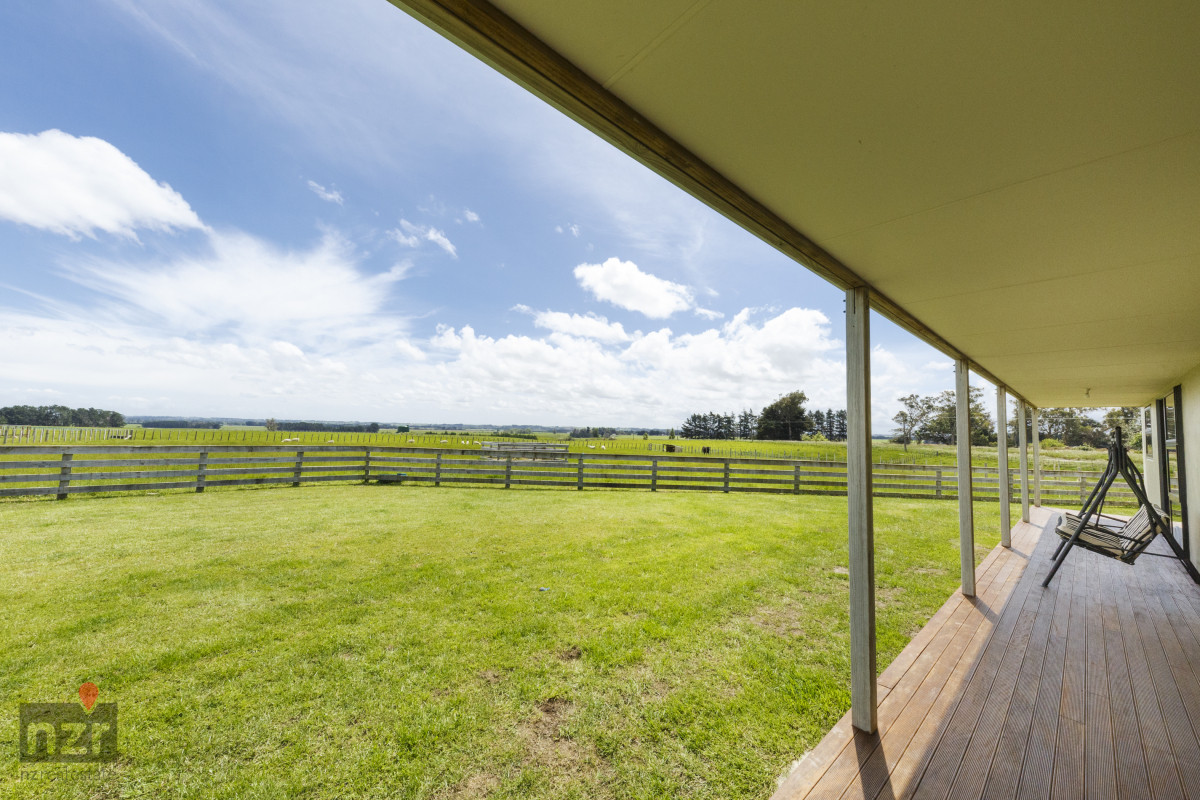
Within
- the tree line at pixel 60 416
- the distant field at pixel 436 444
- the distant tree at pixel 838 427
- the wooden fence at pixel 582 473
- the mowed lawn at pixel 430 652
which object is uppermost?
the distant tree at pixel 838 427

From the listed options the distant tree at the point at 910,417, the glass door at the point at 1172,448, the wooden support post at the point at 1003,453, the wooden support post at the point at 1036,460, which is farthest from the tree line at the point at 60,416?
the distant tree at the point at 910,417

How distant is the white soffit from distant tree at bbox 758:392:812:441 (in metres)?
23.2

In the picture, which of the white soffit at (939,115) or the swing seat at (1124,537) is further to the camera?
the swing seat at (1124,537)

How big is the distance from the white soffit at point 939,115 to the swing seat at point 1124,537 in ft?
10.5

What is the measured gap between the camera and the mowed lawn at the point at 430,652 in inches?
66.6

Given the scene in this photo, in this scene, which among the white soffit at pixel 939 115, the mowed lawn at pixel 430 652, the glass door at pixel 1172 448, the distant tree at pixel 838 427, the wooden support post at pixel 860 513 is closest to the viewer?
the white soffit at pixel 939 115

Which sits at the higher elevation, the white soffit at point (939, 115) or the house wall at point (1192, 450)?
the white soffit at point (939, 115)

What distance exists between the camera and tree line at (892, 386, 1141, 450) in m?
17.1

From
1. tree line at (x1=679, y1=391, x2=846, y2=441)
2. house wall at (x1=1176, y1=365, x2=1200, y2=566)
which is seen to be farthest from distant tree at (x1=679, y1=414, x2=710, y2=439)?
house wall at (x1=1176, y1=365, x2=1200, y2=566)

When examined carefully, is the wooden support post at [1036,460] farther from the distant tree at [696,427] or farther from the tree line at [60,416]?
the tree line at [60,416]

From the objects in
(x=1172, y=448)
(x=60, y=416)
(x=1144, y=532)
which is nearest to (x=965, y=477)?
(x=1144, y=532)

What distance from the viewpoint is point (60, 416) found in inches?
461

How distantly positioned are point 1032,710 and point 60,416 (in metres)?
19.9

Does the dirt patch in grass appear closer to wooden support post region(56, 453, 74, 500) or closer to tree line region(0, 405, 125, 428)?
wooden support post region(56, 453, 74, 500)
